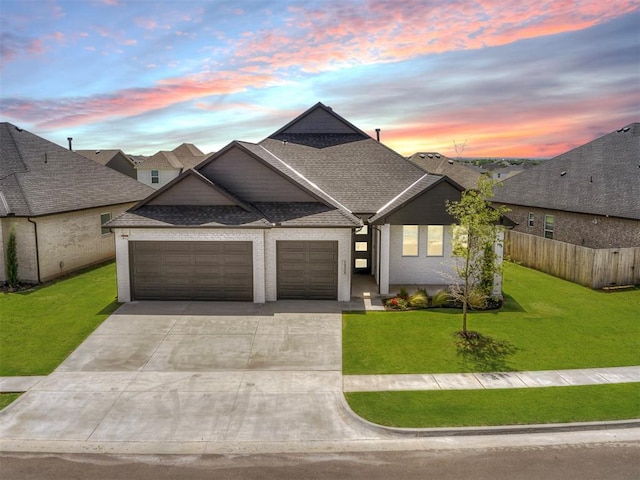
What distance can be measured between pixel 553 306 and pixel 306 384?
1169 cm

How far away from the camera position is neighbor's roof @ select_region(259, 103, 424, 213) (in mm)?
22359

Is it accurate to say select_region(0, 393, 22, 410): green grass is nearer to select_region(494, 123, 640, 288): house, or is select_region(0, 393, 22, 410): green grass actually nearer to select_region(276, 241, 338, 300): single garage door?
select_region(276, 241, 338, 300): single garage door

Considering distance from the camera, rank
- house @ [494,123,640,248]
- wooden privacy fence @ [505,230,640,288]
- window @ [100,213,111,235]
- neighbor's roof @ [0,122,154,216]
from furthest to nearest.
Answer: window @ [100,213,111,235] → house @ [494,123,640,248] → neighbor's roof @ [0,122,154,216] → wooden privacy fence @ [505,230,640,288]

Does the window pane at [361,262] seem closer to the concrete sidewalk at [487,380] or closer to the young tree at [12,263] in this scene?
the concrete sidewalk at [487,380]

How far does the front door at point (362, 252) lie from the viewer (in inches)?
925

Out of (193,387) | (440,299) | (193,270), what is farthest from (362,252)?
(193,387)

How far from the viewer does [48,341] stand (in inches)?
582

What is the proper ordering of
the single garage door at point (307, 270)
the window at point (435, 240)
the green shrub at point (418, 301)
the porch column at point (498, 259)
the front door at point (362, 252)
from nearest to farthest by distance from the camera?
the green shrub at point (418, 301)
the single garage door at point (307, 270)
the porch column at point (498, 259)
the window at point (435, 240)
the front door at point (362, 252)

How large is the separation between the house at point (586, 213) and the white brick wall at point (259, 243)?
38.5 ft

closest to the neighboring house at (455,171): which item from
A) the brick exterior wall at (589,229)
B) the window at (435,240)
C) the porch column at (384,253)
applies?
the brick exterior wall at (589,229)

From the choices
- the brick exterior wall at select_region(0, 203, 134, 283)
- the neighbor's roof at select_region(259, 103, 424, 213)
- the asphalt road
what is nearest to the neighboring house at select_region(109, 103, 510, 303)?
the neighbor's roof at select_region(259, 103, 424, 213)

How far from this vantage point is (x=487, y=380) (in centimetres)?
1205

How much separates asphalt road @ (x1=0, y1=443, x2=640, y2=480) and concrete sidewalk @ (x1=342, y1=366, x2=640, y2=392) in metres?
2.61

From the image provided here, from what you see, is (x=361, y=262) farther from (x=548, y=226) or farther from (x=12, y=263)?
(x=12, y=263)
